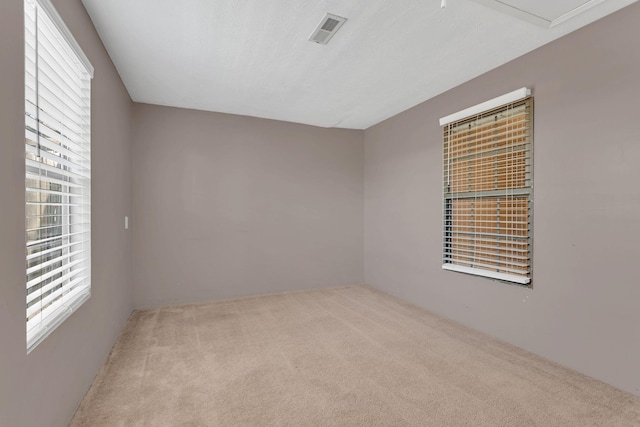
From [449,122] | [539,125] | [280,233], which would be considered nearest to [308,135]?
[280,233]

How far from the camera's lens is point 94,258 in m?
2.32

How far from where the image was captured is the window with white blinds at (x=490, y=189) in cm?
281

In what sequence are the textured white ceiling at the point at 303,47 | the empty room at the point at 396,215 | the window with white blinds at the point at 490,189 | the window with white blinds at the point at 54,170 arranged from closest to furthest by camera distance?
the window with white blinds at the point at 54,170 < the empty room at the point at 396,215 < the textured white ceiling at the point at 303,47 < the window with white blinds at the point at 490,189

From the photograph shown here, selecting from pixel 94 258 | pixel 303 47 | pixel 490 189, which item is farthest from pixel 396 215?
pixel 94 258

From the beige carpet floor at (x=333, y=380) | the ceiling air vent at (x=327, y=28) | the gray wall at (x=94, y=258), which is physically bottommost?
the beige carpet floor at (x=333, y=380)

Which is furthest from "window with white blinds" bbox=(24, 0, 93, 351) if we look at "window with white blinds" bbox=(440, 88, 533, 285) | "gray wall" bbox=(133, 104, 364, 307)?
"window with white blinds" bbox=(440, 88, 533, 285)

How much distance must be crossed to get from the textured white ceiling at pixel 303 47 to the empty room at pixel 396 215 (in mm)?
22

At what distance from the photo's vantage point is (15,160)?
128 cm

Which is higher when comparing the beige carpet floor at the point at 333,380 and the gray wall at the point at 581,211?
the gray wall at the point at 581,211

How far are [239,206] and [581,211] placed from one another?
3.68m

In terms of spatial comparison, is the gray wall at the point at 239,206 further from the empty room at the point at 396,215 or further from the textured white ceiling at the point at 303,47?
the textured white ceiling at the point at 303,47

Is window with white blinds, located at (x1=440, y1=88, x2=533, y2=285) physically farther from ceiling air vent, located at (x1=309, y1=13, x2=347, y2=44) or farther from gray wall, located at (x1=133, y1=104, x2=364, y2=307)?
gray wall, located at (x1=133, y1=104, x2=364, y2=307)

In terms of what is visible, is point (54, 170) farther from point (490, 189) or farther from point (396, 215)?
point (396, 215)

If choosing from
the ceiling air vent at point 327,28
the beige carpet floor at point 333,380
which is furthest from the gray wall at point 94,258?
the ceiling air vent at point 327,28
